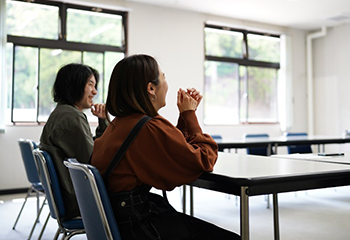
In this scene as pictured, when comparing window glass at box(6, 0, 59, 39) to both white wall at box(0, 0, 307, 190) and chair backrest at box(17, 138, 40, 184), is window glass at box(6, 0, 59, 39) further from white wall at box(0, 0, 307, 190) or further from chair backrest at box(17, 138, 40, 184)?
chair backrest at box(17, 138, 40, 184)

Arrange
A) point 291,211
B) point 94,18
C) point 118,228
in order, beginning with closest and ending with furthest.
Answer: point 118,228 < point 291,211 < point 94,18

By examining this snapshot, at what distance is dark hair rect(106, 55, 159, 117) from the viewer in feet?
4.28

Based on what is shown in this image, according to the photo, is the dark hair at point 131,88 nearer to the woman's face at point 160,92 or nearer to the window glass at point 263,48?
the woman's face at point 160,92

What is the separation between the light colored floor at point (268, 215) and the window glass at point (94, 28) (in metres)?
2.48

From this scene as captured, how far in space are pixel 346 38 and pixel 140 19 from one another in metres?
4.20

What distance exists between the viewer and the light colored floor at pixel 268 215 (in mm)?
3072

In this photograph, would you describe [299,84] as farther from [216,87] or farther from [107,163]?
[107,163]

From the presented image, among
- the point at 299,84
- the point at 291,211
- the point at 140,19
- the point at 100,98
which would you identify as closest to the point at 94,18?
the point at 140,19

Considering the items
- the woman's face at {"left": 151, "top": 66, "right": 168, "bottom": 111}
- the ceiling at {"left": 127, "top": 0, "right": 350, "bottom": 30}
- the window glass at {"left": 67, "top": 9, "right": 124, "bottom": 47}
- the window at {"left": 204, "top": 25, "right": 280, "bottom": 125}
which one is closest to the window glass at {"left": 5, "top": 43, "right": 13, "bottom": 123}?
the window glass at {"left": 67, "top": 9, "right": 124, "bottom": 47}

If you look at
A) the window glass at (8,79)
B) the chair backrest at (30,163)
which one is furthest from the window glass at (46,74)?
the chair backrest at (30,163)

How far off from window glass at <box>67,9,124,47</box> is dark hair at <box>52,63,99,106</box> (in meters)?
3.58

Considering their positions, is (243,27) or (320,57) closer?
(243,27)

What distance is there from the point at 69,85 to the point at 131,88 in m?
1.04

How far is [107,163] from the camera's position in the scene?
4.21 feet
